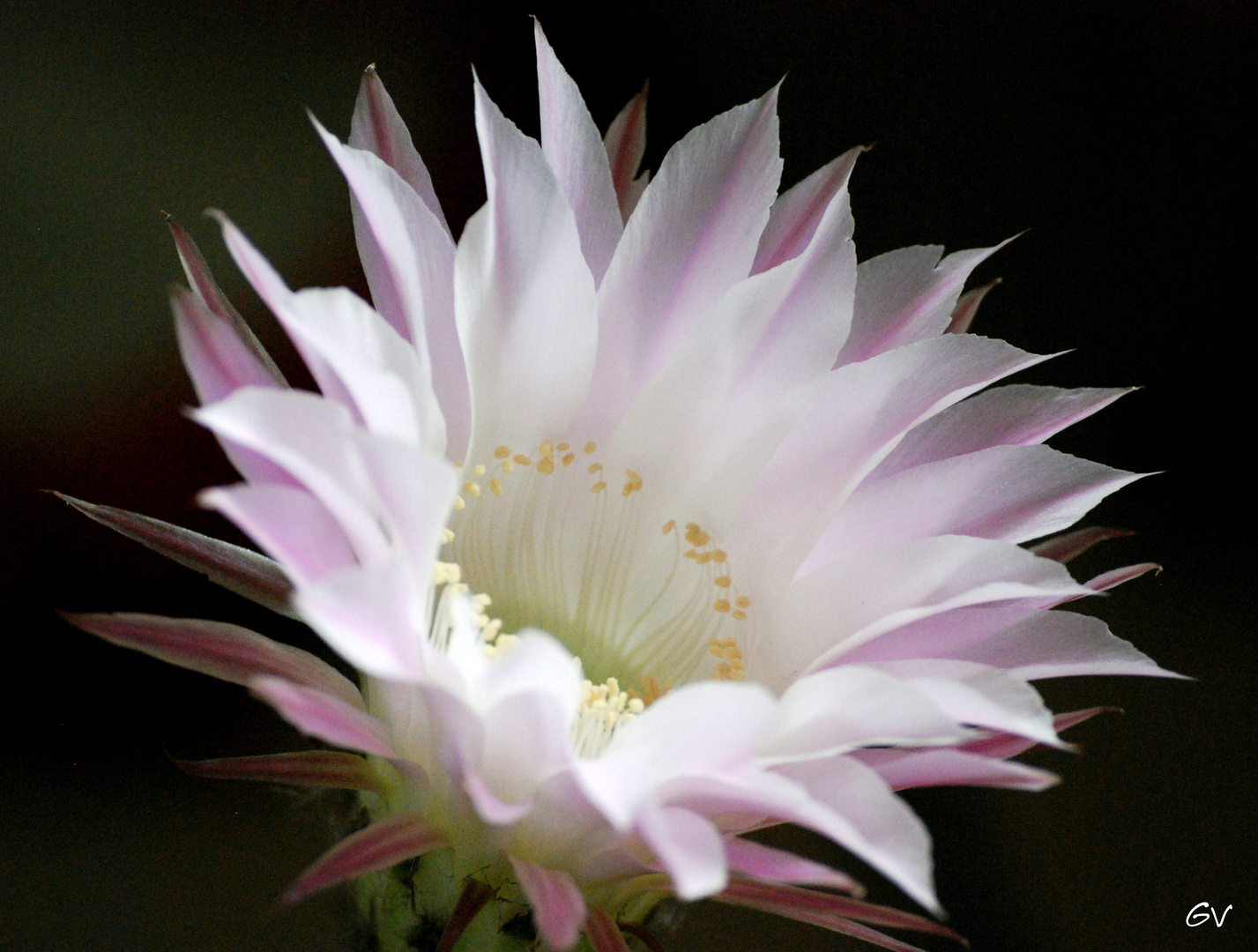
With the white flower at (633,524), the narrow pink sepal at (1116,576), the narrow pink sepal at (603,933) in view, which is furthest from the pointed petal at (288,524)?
the narrow pink sepal at (1116,576)

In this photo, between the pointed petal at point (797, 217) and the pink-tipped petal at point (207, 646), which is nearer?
the pink-tipped petal at point (207, 646)

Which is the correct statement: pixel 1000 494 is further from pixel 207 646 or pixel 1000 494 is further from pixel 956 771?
pixel 207 646

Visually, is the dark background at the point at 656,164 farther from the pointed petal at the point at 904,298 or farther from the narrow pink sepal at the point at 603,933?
the pointed petal at the point at 904,298

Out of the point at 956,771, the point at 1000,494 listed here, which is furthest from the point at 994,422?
the point at 956,771

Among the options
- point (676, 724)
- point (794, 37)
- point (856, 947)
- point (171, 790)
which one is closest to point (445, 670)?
point (676, 724)

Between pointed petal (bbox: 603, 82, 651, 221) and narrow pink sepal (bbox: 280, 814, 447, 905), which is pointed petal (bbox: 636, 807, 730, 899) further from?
pointed petal (bbox: 603, 82, 651, 221)

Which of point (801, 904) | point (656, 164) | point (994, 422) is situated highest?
point (656, 164)
